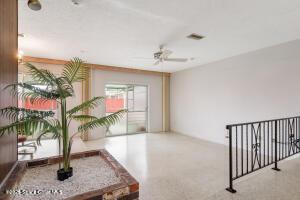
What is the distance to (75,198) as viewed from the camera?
1199 millimetres

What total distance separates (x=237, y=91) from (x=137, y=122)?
4126 millimetres

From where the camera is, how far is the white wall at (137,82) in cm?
611

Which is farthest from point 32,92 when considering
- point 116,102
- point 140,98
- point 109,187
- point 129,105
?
point 140,98

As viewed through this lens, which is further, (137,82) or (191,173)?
(137,82)

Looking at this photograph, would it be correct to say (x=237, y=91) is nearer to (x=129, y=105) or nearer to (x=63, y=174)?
(x=129, y=105)

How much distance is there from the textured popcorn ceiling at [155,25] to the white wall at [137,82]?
5.70 ft

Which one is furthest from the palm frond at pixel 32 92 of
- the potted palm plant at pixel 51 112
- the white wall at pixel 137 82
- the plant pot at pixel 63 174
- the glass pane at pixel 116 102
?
the glass pane at pixel 116 102

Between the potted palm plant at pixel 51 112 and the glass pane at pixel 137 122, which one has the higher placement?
the potted palm plant at pixel 51 112

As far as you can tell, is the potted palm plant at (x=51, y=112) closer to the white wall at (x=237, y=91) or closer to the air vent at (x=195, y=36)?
the air vent at (x=195, y=36)

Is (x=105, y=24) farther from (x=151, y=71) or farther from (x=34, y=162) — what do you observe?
(x=151, y=71)

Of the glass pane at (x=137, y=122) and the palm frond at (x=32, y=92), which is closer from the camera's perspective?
the palm frond at (x=32, y=92)

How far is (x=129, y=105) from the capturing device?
23.5ft

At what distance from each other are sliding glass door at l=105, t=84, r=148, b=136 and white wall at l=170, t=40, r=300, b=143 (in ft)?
4.83

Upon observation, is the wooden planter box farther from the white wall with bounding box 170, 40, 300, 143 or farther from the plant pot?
the white wall with bounding box 170, 40, 300, 143
